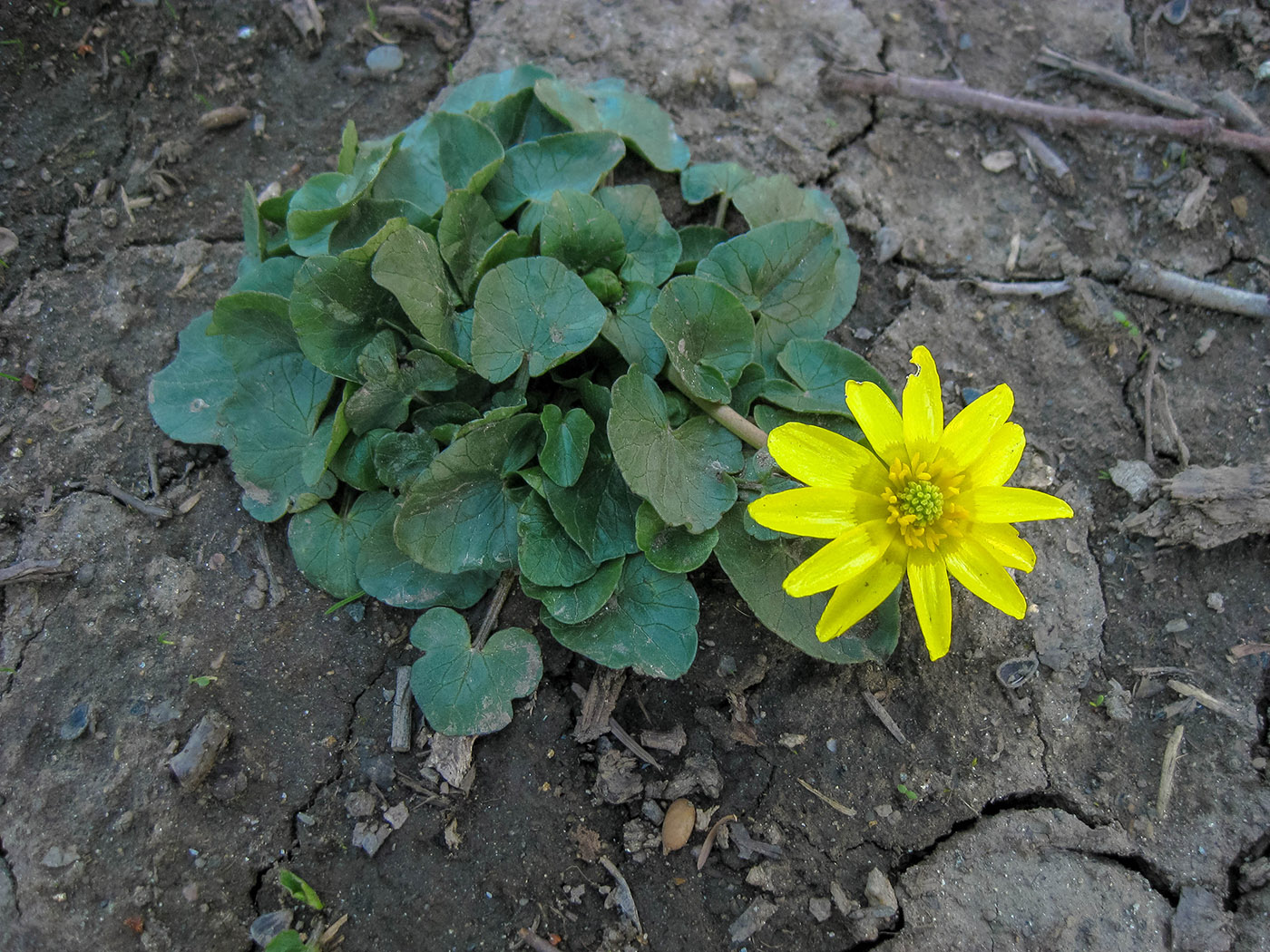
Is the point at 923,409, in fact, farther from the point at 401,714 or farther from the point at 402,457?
the point at 401,714

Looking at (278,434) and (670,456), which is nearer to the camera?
(670,456)

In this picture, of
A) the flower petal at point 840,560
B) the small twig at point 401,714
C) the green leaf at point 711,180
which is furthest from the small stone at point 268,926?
the green leaf at point 711,180

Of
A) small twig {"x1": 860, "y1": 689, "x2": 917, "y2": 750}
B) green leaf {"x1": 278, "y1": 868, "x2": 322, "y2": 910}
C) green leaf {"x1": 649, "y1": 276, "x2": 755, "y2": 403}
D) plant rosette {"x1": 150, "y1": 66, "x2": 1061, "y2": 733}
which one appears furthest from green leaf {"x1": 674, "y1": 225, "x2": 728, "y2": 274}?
green leaf {"x1": 278, "y1": 868, "x2": 322, "y2": 910}

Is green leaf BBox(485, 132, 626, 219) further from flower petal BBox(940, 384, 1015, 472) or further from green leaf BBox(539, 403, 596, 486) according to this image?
flower petal BBox(940, 384, 1015, 472)

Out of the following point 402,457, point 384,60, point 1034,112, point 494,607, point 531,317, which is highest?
point 1034,112

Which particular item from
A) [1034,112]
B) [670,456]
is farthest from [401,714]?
[1034,112]

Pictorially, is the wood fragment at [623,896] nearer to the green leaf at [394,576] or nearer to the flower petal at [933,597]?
the green leaf at [394,576]

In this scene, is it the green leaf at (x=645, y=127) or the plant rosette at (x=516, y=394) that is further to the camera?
the green leaf at (x=645, y=127)
